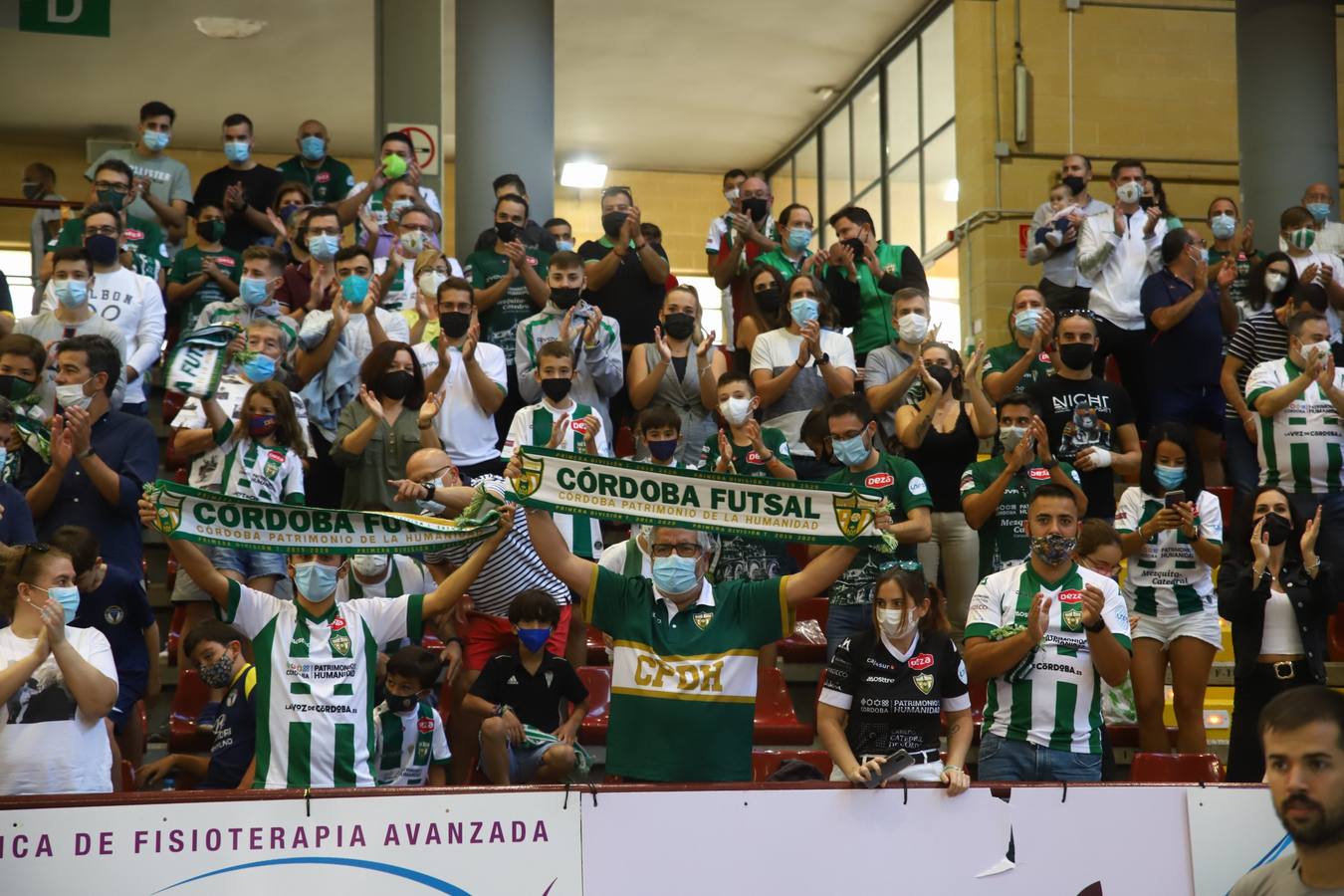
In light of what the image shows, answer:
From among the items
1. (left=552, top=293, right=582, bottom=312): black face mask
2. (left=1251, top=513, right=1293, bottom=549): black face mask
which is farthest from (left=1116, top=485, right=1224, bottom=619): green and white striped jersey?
(left=552, top=293, right=582, bottom=312): black face mask

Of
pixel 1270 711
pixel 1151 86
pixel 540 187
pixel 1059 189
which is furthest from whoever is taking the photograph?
pixel 1151 86

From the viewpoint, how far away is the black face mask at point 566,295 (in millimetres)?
9836

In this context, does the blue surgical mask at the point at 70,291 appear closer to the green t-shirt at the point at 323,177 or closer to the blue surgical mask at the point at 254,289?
the blue surgical mask at the point at 254,289

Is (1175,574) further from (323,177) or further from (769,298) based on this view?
(323,177)

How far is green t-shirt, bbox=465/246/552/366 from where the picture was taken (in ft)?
34.6

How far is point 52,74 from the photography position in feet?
67.0

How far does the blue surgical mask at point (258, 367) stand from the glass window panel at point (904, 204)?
10.8 metres

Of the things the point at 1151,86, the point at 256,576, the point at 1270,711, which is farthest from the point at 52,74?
the point at 1270,711

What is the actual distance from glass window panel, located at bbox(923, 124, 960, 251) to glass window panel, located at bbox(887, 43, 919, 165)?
1.88ft

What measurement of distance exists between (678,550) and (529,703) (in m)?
1.28

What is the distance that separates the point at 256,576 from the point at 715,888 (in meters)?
3.31

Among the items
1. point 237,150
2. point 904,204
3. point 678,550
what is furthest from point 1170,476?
point 904,204

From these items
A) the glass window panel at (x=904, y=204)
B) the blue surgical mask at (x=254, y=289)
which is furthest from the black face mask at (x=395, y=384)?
the glass window panel at (x=904, y=204)

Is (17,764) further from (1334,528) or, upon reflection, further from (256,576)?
(1334,528)
